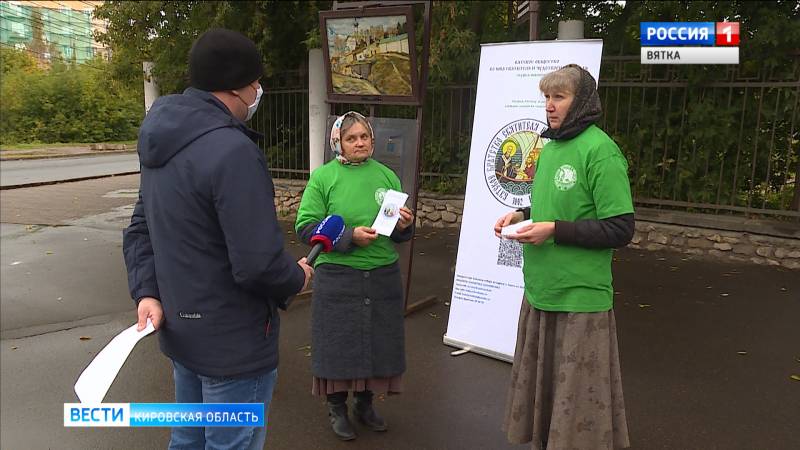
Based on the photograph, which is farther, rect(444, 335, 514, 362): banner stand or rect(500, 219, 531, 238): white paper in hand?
rect(444, 335, 514, 362): banner stand

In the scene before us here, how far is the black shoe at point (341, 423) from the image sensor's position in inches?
127

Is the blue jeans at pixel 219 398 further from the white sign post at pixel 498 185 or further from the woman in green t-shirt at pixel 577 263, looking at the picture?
the white sign post at pixel 498 185

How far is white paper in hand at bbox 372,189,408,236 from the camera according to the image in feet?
9.83

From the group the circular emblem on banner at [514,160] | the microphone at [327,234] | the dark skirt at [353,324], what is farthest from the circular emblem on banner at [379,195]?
the circular emblem on banner at [514,160]

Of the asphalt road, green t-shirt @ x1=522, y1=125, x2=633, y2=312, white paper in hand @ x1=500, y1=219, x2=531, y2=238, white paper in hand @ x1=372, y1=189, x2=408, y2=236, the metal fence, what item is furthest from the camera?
the asphalt road

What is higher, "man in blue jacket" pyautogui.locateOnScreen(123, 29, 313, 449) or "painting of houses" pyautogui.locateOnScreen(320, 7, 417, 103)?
"painting of houses" pyautogui.locateOnScreen(320, 7, 417, 103)

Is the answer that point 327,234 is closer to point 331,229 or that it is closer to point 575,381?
point 331,229

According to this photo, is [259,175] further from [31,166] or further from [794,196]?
[31,166]

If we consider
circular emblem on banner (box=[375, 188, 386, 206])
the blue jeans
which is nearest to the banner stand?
circular emblem on banner (box=[375, 188, 386, 206])

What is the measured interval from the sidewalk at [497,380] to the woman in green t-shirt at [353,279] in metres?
0.43

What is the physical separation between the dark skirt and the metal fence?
3860 millimetres

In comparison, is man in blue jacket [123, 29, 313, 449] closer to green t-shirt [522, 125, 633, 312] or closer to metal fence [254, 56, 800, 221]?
green t-shirt [522, 125, 633, 312]

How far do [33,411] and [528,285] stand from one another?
9.89ft

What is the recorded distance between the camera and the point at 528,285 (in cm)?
264
